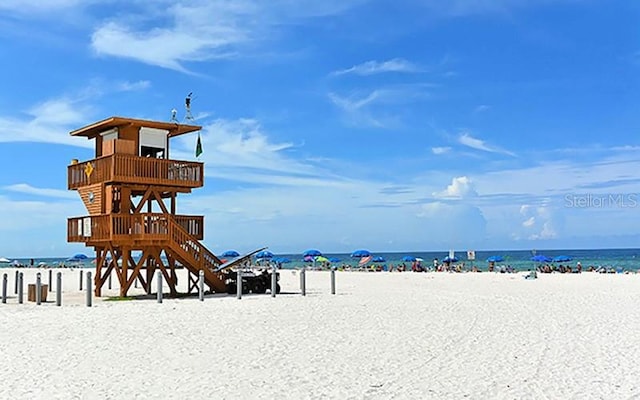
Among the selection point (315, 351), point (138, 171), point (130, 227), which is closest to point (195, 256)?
point (130, 227)

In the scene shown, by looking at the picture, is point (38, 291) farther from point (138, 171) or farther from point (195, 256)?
point (195, 256)

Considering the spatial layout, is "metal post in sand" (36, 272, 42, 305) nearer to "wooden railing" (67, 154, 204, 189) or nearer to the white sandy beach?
the white sandy beach

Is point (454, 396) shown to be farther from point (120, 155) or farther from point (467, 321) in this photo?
point (120, 155)

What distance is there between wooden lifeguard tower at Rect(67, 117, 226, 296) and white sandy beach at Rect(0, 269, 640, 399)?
2932 mm

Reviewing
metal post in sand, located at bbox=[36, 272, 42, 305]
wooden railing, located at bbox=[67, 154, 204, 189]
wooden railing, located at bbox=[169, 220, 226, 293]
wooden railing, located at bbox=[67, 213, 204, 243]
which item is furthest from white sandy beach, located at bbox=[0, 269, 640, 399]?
wooden railing, located at bbox=[67, 154, 204, 189]

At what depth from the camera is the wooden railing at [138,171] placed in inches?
935

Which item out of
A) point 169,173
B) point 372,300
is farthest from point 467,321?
point 169,173

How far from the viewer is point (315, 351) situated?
42.6ft

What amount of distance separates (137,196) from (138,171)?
2614mm

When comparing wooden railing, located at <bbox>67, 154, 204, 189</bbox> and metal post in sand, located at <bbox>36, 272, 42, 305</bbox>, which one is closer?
metal post in sand, located at <bbox>36, 272, 42, 305</bbox>

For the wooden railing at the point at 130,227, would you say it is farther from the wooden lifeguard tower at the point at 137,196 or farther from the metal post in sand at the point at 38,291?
the metal post in sand at the point at 38,291

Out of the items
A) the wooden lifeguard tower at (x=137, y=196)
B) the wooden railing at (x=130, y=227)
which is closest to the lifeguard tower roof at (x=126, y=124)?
the wooden lifeguard tower at (x=137, y=196)

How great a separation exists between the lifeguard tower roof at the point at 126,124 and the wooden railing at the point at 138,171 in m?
1.33

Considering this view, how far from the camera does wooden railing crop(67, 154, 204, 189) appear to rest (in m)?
23.8
